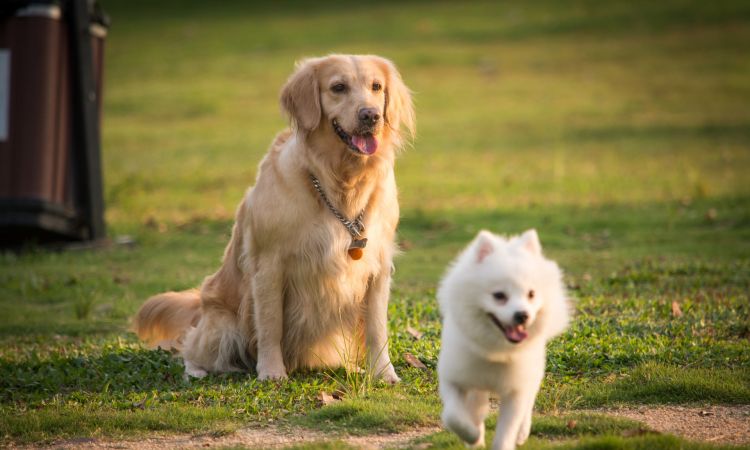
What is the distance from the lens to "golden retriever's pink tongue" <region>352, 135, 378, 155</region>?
21.3 feet

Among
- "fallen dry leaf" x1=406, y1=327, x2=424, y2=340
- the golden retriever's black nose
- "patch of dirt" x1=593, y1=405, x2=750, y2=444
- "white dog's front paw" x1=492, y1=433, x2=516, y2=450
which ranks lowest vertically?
"fallen dry leaf" x1=406, y1=327, x2=424, y2=340

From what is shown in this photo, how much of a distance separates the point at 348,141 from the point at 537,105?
76.7 feet

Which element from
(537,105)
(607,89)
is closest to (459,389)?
(537,105)

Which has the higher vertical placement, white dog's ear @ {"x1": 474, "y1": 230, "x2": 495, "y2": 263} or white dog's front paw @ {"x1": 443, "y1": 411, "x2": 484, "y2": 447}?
white dog's ear @ {"x1": 474, "y1": 230, "x2": 495, "y2": 263}

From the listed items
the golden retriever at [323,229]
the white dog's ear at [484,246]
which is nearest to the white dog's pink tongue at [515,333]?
the white dog's ear at [484,246]

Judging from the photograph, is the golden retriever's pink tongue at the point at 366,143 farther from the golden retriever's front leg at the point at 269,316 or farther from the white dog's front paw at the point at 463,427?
the white dog's front paw at the point at 463,427

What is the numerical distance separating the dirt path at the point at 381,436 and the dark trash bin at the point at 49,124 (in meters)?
7.03

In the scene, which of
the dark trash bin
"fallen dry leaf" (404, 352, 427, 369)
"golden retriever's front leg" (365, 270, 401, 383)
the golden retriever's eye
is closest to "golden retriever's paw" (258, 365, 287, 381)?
"golden retriever's front leg" (365, 270, 401, 383)

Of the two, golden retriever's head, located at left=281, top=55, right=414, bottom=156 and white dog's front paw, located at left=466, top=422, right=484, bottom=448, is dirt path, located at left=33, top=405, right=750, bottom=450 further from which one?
golden retriever's head, located at left=281, top=55, right=414, bottom=156

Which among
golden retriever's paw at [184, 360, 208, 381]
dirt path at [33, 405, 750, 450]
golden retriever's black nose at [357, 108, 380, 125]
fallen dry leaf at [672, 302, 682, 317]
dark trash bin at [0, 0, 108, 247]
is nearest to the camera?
dirt path at [33, 405, 750, 450]

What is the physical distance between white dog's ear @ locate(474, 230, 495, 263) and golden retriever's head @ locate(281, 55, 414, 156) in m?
1.98

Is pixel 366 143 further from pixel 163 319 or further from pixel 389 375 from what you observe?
pixel 163 319

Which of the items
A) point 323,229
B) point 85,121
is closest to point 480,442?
point 323,229

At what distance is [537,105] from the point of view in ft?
95.8
